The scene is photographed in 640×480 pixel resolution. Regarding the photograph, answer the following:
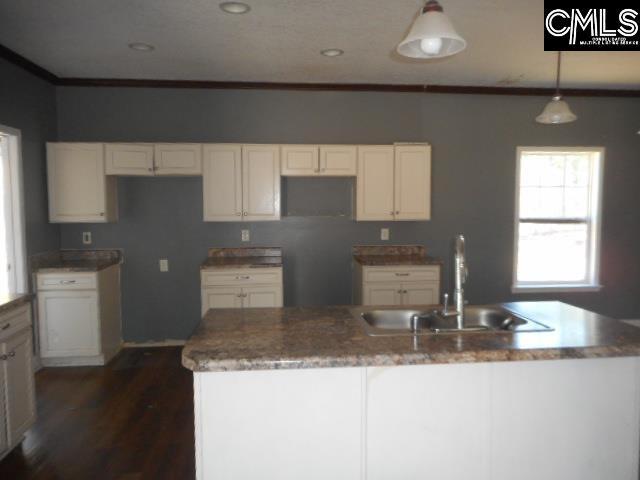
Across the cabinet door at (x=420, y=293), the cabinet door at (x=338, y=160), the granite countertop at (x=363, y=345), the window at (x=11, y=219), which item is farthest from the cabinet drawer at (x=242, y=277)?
the granite countertop at (x=363, y=345)

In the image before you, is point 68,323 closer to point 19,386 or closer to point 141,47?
point 19,386

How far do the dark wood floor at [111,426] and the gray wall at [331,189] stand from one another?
942mm

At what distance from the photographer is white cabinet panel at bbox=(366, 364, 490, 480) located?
173 cm

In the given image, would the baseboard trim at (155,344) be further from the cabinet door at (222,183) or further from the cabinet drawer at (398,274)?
the cabinet drawer at (398,274)

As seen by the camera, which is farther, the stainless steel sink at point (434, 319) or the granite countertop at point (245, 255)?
the granite countertop at point (245, 255)

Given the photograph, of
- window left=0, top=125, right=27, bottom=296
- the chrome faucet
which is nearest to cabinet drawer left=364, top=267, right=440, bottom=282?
the chrome faucet

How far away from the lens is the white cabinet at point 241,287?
4078mm

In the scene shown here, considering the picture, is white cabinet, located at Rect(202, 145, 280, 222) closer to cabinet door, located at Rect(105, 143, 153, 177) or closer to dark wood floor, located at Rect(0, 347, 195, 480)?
cabinet door, located at Rect(105, 143, 153, 177)

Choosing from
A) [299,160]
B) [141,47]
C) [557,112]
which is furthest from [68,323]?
[557,112]

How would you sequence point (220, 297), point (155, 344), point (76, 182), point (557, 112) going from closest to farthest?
point (557, 112) → point (220, 297) → point (76, 182) → point (155, 344)

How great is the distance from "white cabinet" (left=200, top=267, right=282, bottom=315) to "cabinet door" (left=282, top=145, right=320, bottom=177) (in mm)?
954

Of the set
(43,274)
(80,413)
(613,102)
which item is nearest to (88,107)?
(43,274)

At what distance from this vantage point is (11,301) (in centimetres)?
254

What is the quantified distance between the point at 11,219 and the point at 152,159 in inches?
48.6
